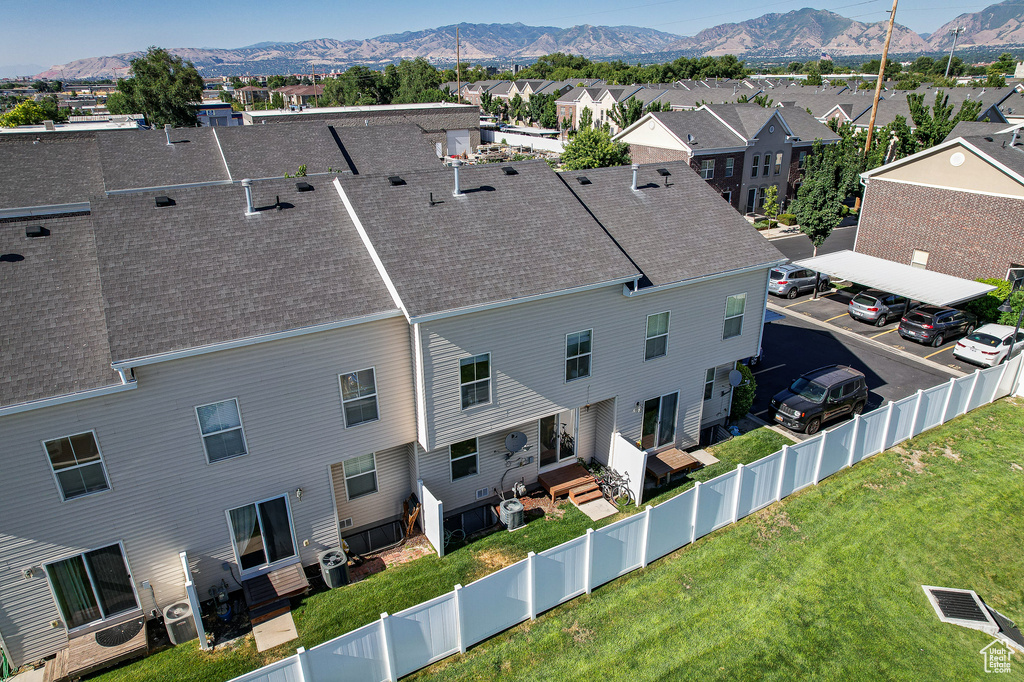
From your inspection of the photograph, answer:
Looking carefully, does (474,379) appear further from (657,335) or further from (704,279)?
(704,279)

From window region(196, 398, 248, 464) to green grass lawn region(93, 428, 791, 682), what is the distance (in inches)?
157

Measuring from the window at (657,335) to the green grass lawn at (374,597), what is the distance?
4062 mm

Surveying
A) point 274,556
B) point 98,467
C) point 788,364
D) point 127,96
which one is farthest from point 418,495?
point 127,96

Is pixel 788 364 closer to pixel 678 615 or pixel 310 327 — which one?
pixel 678 615

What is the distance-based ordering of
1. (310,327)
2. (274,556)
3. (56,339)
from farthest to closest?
(274,556), (310,327), (56,339)

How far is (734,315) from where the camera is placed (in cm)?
1938

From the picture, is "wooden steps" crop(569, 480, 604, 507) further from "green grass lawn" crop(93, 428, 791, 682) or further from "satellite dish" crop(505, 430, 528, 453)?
"satellite dish" crop(505, 430, 528, 453)

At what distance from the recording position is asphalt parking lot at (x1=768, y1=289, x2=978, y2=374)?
26809mm

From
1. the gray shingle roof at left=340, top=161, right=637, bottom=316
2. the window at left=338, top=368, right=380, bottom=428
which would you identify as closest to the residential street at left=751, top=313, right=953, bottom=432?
the gray shingle roof at left=340, top=161, right=637, bottom=316

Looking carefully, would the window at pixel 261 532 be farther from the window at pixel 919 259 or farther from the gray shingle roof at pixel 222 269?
the window at pixel 919 259

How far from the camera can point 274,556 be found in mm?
14500

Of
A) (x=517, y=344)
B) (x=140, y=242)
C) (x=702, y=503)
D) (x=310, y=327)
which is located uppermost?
(x=140, y=242)

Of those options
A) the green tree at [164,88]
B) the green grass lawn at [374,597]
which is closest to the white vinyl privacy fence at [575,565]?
the green grass lawn at [374,597]

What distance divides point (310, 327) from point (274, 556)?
19.2 feet
